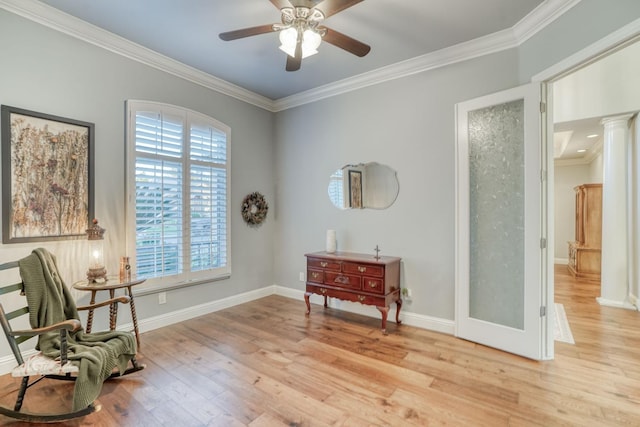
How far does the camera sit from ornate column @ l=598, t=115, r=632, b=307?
13.5 feet

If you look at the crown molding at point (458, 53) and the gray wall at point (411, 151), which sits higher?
the crown molding at point (458, 53)

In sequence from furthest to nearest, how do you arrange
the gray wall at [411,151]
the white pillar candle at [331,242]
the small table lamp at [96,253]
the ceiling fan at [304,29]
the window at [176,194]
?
the white pillar candle at [331,242] → the window at [176,194] → the gray wall at [411,151] → the small table lamp at [96,253] → the ceiling fan at [304,29]

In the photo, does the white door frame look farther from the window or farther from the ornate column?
the window

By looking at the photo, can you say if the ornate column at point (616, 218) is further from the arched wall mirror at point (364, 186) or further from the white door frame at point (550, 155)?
the arched wall mirror at point (364, 186)

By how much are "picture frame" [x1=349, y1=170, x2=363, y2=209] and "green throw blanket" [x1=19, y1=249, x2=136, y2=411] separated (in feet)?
8.80

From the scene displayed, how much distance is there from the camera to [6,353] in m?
2.35

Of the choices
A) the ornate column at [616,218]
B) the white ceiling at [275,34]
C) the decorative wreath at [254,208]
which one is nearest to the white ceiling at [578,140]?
the ornate column at [616,218]

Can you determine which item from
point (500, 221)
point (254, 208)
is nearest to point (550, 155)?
point (500, 221)

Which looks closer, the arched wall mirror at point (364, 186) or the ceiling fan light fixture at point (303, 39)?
the ceiling fan light fixture at point (303, 39)

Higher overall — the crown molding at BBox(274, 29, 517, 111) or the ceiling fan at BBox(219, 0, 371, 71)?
the crown molding at BBox(274, 29, 517, 111)

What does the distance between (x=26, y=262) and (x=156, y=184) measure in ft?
4.66

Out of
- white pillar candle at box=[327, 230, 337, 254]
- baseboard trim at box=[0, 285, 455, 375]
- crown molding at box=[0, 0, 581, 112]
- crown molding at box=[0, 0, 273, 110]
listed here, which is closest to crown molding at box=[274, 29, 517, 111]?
crown molding at box=[0, 0, 581, 112]

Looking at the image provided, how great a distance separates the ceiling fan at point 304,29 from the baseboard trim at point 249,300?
2749 millimetres

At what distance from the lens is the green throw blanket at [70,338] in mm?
1797
